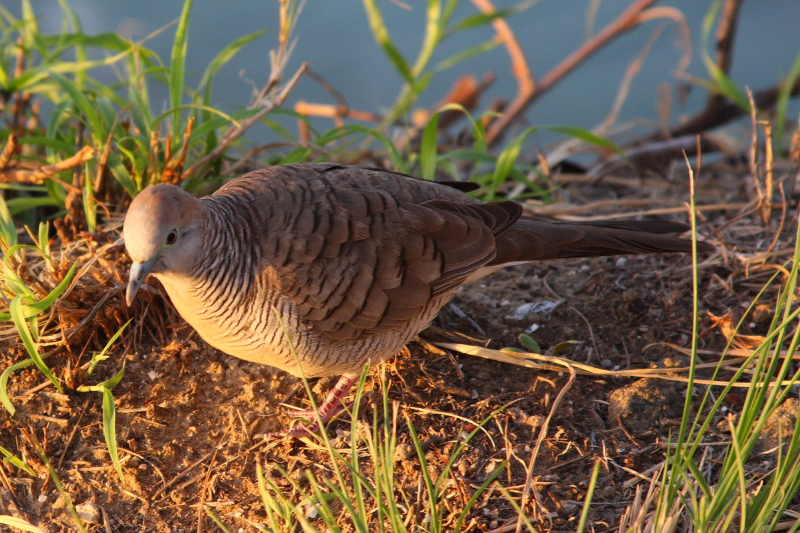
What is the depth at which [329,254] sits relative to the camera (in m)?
2.67

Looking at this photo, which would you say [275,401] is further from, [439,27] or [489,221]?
[439,27]

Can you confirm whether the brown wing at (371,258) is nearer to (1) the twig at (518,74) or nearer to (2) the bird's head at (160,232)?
(2) the bird's head at (160,232)

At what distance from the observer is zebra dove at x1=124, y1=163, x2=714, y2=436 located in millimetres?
2547

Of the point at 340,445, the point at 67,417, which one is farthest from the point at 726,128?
the point at 67,417

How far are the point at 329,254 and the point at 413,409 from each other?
0.68 metres

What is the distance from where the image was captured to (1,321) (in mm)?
2992

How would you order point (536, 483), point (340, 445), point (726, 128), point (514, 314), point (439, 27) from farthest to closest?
1. point (726, 128)
2. point (439, 27)
3. point (514, 314)
4. point (340, 445)
5. point (536, 483)

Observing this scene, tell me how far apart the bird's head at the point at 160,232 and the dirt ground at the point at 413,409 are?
0.67 m

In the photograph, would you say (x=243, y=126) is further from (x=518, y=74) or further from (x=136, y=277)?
(x=518, y=74)

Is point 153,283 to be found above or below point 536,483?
above

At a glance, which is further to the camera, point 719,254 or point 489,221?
point 719,254

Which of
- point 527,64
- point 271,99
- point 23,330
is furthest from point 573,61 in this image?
point 23,330

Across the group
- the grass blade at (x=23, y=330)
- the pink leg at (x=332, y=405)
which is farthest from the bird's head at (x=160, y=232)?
the pink leg at (x=332, y=405)

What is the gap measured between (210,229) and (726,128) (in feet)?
13.5
